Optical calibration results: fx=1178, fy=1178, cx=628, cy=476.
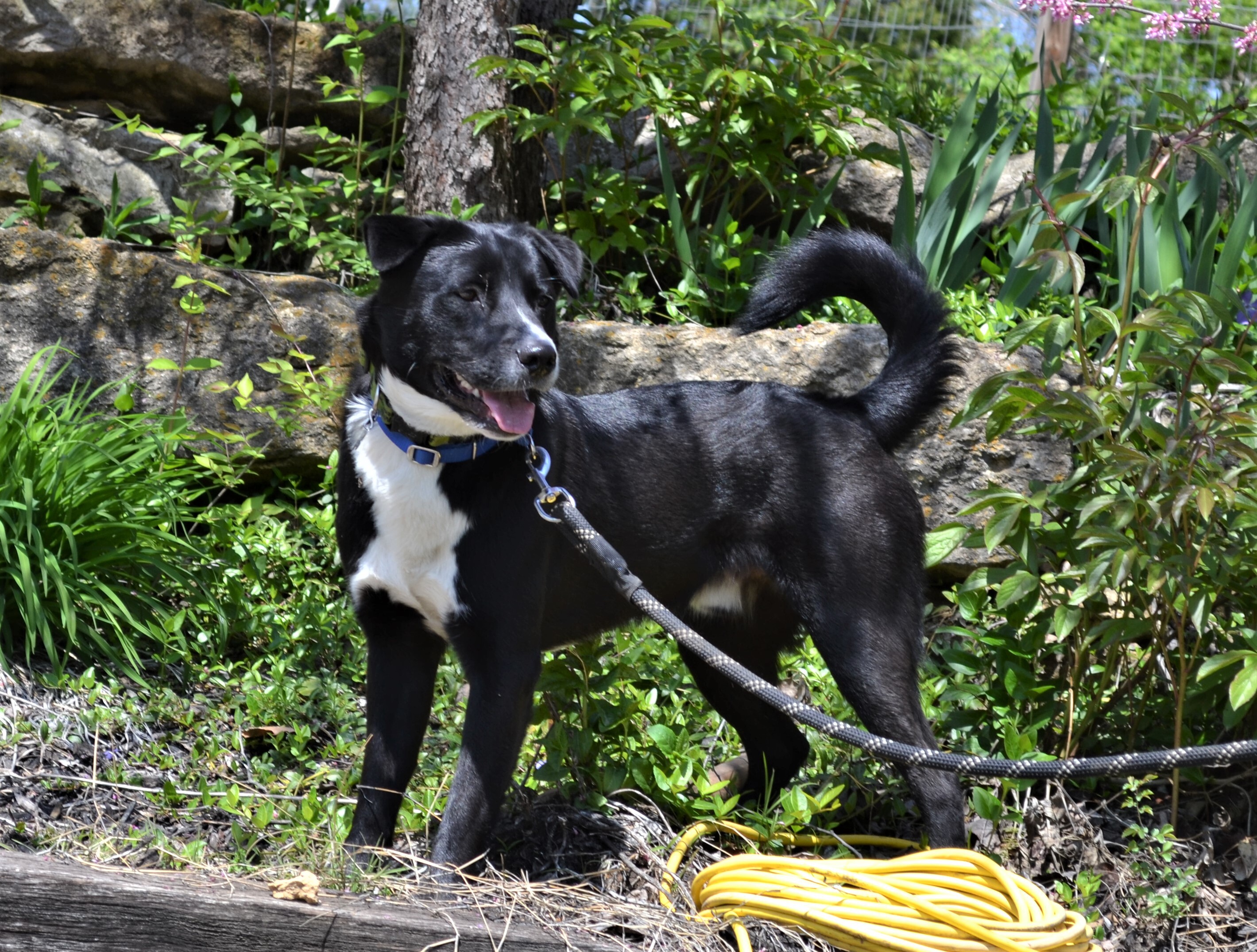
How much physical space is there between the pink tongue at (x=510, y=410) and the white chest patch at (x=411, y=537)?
0.61ft

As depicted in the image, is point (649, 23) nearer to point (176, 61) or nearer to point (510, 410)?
point (176, 61)

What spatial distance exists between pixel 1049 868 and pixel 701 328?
2118 millimetres

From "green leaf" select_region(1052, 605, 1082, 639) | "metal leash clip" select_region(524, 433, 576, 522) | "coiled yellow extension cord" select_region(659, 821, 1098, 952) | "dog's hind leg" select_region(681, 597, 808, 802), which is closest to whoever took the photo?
"coiled yellow extension cord" select_region(659, 821, 1098, 952)

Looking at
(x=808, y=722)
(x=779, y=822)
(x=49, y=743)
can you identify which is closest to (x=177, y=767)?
(x=49, y=743)

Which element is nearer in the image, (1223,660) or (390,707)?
(1223,660)

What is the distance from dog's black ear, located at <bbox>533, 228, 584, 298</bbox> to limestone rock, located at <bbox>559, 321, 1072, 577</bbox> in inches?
44.8

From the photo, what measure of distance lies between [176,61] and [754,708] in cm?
391

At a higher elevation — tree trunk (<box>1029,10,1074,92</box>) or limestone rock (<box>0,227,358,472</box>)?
tree trunk (<box>1029,10,1074,92</box>)

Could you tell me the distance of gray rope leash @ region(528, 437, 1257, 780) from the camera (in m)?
1.83

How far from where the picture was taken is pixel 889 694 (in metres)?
2.78

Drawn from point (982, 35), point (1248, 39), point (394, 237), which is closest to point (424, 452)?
point (394, 237)

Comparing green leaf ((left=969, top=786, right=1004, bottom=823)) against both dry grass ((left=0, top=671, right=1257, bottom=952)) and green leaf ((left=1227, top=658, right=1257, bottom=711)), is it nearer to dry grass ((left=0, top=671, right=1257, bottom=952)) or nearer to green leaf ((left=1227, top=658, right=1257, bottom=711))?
dry grass ((left=0, top=671, right=1257, bottom=952))

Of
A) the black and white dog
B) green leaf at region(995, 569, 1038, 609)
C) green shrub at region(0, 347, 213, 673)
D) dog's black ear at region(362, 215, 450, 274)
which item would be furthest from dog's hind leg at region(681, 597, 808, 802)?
green shrub at region(0, 347, 213, 673)

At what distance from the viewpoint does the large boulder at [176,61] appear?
5016 mm
